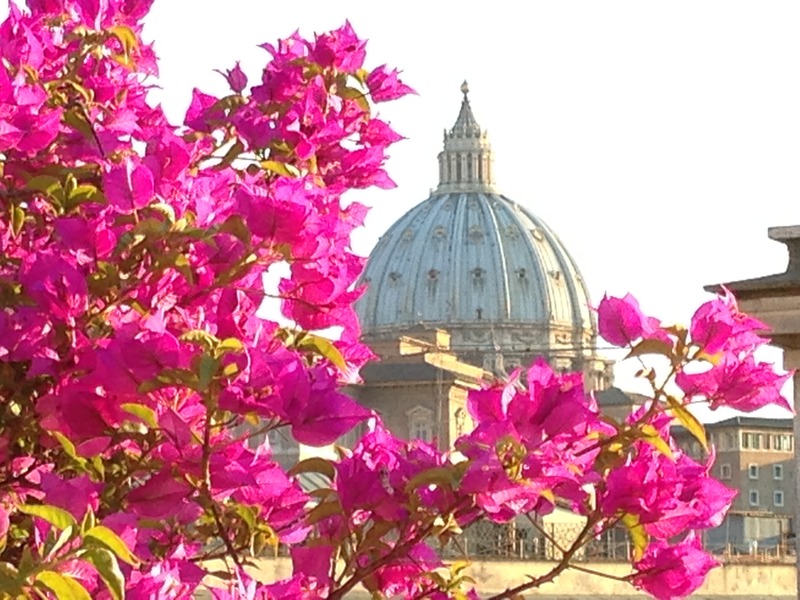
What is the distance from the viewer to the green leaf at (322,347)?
1.90m

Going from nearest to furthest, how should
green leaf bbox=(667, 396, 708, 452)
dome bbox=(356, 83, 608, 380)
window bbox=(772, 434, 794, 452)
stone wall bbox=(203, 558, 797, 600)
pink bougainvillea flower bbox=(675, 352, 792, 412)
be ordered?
green leaf bbox=(667, 396, 708, 452) → pink bougainvillea flower bbox=(675, 352, 792, 412) → stone wall bbox=(203, 558, 797, 600) → window bbox=(772, 434, 794, 452) → dome bbox=(356, 83, 608, 380)

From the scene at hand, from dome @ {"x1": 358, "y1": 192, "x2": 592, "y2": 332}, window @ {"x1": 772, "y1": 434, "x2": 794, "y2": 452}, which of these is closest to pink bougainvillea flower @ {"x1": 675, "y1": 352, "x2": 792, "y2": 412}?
window @ {"x1": 772, "y1": 434, "x2": 794, "y2": 452}

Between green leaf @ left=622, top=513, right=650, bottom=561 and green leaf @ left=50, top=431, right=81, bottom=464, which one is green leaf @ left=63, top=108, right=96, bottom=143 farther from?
green leaf @ left=622, top=513, right=650, bottom=561

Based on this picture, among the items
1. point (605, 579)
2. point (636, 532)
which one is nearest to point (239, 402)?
point (636, 532)

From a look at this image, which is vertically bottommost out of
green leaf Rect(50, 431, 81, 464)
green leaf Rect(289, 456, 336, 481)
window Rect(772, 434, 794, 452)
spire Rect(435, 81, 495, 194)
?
Answer: green leaf Rect(289, 456, 336, 481)

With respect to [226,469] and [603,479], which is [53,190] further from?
[603,479]

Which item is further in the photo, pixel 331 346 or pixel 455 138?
pixel 455 138

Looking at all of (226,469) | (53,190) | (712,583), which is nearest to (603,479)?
(226,469)

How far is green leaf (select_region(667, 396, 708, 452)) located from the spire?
79.5 metres

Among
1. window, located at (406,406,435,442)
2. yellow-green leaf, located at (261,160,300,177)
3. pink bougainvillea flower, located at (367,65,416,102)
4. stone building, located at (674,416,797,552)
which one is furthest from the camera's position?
stone building, located at (674,416,797,552)

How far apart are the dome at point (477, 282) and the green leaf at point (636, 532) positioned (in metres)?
73.1

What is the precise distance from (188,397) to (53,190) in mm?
280

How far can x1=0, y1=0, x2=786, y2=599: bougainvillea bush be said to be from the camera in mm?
1742

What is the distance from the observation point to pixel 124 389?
177 cm
